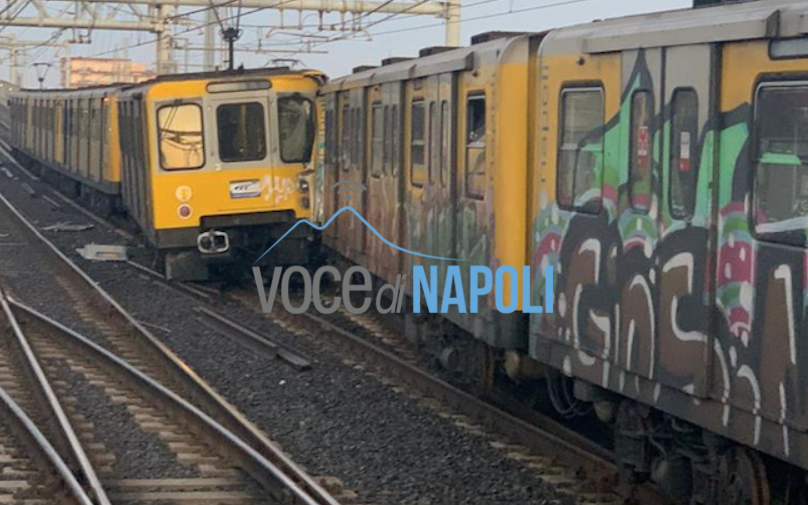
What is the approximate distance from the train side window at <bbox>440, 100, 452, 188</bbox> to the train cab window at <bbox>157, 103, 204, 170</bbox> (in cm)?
783

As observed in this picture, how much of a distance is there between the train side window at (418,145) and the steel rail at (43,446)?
370 cm

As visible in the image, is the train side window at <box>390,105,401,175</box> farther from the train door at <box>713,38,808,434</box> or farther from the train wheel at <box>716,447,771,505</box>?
the train door at <box>713,38,808,434</box>

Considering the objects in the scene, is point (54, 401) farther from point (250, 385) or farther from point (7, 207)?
point (7, 207)

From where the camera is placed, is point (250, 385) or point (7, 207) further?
point (7, 207)

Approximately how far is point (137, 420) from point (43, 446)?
4.95 feet

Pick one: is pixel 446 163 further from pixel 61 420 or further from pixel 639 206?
pixel 639 206

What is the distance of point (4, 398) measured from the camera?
36.1 ft

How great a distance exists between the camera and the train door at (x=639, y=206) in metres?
7.00

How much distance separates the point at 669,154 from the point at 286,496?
3.03m

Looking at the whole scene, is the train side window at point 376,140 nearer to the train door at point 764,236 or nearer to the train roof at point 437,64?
the train roof at point 437,64

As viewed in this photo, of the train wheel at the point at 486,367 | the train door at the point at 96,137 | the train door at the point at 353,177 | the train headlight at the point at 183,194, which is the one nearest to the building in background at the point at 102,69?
the train door at the point at 96,137

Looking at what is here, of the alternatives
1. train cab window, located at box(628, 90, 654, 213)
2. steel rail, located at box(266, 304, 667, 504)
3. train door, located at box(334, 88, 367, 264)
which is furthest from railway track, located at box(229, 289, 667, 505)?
train cab window, located at box(628, 90, 654, 213)

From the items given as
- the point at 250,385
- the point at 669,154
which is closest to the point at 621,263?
the point at 669,154

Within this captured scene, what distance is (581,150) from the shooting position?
26.4ft
